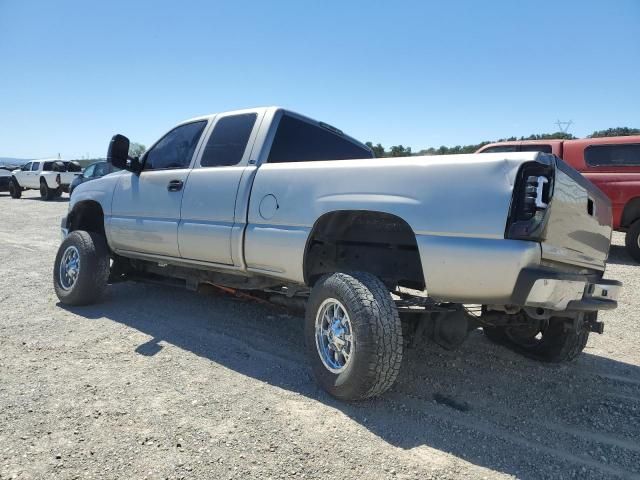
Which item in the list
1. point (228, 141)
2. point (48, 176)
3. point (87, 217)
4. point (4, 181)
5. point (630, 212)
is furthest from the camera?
point (4, 181)

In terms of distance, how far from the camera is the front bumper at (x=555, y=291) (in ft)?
7.21

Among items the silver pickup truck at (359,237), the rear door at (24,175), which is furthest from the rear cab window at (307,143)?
the rear door at (24,175)

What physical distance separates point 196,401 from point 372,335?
1.19 m

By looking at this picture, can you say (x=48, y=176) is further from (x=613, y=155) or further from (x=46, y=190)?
(x=613, y=155)

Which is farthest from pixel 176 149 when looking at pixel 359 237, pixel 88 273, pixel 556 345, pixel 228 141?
pixel 556 345

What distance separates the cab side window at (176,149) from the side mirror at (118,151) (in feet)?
0.70

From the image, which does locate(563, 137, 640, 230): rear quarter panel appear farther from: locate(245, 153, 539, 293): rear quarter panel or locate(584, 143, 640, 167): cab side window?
locate(245, 153, 539, 293): rear quarter panel

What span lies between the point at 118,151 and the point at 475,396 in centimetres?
390

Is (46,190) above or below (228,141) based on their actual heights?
below

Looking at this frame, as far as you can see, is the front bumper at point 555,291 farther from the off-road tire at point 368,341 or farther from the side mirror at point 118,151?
the side mirror at point 118,151

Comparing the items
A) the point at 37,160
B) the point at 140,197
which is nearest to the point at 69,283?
the point at 140,197

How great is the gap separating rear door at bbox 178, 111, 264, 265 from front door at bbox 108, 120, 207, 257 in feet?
0.53

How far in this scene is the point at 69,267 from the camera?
485cm

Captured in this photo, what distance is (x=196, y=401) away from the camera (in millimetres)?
2738
